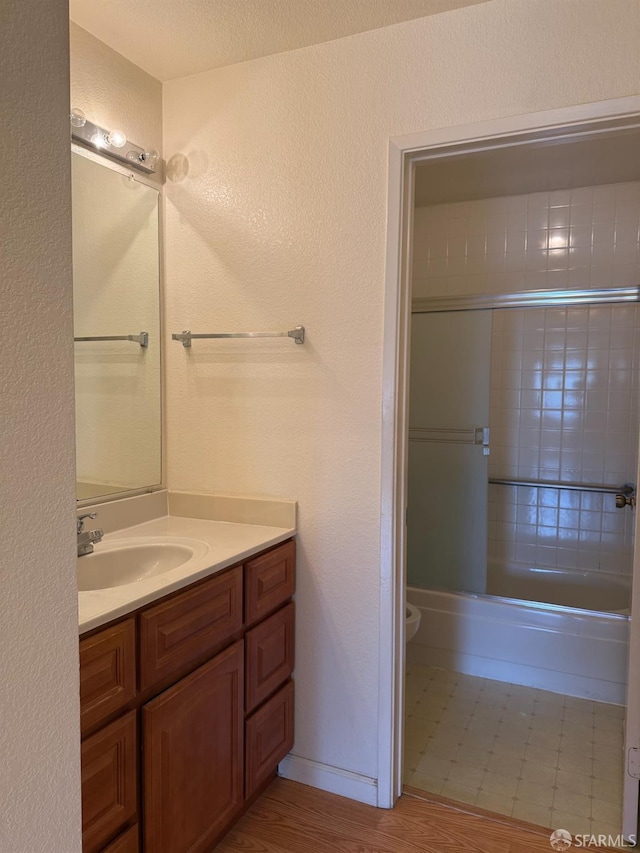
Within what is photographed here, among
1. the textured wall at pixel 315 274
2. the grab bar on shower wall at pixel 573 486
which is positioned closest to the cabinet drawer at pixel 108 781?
the textured wall at pixel 315 274

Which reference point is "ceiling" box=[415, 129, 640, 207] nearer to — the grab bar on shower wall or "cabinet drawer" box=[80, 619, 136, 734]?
the grab bar on shower wall

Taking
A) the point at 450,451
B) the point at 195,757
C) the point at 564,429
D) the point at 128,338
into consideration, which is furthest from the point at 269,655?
the point at 564,429

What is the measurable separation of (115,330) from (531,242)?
2193mm

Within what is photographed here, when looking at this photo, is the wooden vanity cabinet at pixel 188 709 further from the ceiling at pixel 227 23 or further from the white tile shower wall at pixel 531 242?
the white tile shower wall at pixel 531 242

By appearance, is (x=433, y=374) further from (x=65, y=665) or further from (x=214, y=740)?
(x=65, y=665)

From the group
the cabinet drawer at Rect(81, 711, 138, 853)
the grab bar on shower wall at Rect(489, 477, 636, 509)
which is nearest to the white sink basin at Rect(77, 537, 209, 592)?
the cabinet drawer at Rect(81, 711, 138, 853)

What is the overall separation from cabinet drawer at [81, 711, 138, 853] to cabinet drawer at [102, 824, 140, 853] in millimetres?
22

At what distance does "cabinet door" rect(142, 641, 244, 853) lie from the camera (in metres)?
1.35

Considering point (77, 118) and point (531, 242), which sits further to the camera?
point (531, 242)

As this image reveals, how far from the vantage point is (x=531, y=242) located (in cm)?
304

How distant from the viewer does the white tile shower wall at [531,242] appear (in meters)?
2.88

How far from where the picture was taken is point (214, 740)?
1555 mm

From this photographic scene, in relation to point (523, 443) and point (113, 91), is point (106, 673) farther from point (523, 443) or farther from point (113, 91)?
point (523, 443)

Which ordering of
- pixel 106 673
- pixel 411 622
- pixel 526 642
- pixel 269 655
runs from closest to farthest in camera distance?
pixel 106 673 < pixel 269 655 < pixel 411 622 < pixel 526 642
